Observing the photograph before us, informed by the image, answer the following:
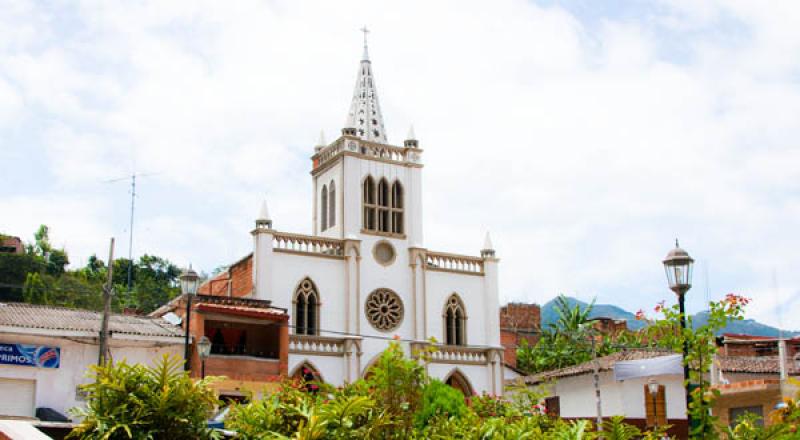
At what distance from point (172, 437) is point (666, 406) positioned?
84.4ft

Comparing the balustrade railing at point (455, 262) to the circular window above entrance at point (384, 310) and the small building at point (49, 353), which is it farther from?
the small building at point (49, 353)

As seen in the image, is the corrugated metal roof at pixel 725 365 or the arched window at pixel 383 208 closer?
the corrugated metal roof at pixel 725 365

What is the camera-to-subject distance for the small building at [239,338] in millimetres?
31038

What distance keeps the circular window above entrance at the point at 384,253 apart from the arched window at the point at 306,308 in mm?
3328

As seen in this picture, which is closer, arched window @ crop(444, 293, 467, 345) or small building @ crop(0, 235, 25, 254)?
arched window @ crop(444, 293, 467, 345)

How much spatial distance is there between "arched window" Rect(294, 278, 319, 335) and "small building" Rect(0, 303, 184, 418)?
8.19m

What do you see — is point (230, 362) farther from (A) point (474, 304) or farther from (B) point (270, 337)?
(A) point (474, 304)

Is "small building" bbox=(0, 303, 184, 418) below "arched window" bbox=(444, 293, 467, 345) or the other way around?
below

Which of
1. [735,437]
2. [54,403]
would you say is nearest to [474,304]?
[54,403]

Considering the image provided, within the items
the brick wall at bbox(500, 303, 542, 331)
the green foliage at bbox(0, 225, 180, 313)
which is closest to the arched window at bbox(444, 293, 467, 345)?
the brick wall at bbox(500, 303, 542, 331)

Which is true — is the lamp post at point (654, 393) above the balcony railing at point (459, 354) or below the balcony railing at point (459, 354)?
below

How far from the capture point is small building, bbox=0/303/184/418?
26.3 metres

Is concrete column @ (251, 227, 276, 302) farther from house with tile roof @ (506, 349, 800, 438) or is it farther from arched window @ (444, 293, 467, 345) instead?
house with tile roof @ (506, 349, 800, 438)

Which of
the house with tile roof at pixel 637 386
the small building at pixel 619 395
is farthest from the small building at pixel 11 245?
the small building at pixel 619 395
